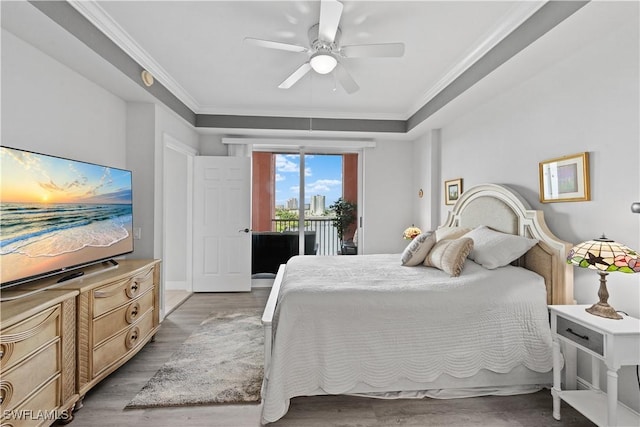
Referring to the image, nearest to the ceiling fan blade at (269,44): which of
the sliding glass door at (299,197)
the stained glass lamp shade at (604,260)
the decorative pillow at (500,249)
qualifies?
the decorative pillow at (500,249)

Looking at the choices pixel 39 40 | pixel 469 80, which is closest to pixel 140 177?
pixel 39 40

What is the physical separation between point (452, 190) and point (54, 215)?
386 centimetres

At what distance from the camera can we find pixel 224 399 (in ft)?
6.64

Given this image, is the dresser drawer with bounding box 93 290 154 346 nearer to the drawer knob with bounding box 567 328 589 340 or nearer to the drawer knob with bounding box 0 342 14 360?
the drawer knob with bounding box 0 342 14 360

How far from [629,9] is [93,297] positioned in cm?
358

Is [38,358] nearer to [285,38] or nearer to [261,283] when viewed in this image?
[285,38]

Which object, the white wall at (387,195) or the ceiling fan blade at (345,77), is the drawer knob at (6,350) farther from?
the white wall at (387,195)

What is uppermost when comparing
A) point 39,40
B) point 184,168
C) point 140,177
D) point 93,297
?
point 39,40

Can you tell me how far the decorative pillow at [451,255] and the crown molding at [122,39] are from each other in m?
3.02

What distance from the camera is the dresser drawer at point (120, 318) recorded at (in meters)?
2.03

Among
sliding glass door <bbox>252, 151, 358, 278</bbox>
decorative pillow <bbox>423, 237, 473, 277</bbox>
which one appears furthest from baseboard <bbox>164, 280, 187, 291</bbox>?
decorative pillow <bbox>423, 237, 473, 277</bbox>

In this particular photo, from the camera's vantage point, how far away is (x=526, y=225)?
243 cm

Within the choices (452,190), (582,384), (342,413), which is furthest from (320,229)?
(582,384)

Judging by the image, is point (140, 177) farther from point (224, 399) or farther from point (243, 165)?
point (224, 399)
